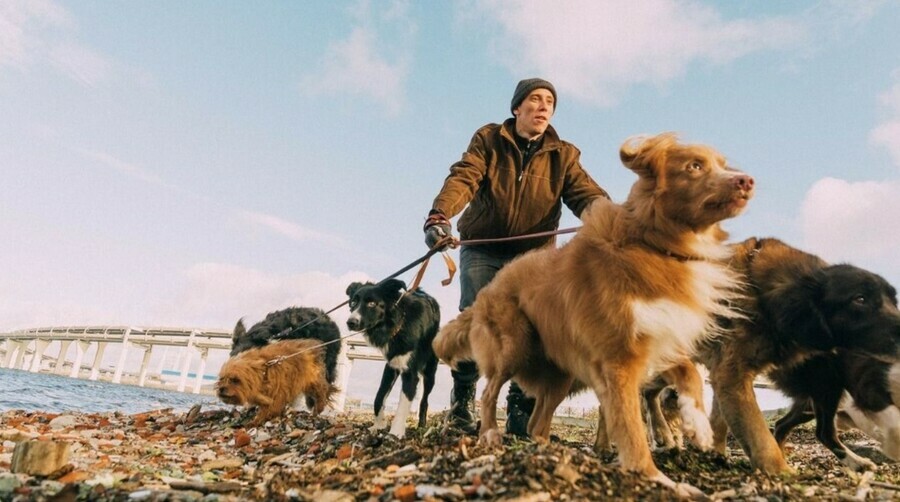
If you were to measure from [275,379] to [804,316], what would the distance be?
7.16 m

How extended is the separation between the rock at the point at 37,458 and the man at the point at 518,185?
3.92m

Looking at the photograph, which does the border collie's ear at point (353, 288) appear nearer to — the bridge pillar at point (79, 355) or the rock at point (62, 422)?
the rock at point (62, 422)

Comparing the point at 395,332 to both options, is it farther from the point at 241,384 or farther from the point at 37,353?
the point at 37,353

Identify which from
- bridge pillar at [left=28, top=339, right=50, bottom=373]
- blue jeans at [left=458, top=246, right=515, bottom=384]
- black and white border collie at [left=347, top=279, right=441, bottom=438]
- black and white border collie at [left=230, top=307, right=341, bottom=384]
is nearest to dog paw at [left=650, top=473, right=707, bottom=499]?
blue jeans at [left=458, top=246, right=515, bottom=384]

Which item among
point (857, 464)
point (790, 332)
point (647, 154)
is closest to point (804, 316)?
point (790, 332)

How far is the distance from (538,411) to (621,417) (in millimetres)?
1650

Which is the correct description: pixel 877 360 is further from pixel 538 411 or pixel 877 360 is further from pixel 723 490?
pixel 538 411

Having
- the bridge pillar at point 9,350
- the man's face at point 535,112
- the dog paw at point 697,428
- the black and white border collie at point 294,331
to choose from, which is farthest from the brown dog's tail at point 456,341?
the bridge pillar at point 9,350

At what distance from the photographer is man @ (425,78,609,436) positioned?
607cm

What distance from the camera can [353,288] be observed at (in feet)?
28.5

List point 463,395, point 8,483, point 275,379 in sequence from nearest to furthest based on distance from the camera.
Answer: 1. point 8,483
2. point 463,395
3. point 275,379

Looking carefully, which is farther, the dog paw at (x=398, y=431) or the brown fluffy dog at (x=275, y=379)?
the brown fluffy dog at (x=275, y=379)

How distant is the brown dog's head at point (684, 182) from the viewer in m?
3.52

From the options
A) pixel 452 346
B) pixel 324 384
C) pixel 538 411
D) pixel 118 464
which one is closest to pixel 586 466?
pixel 538 411
